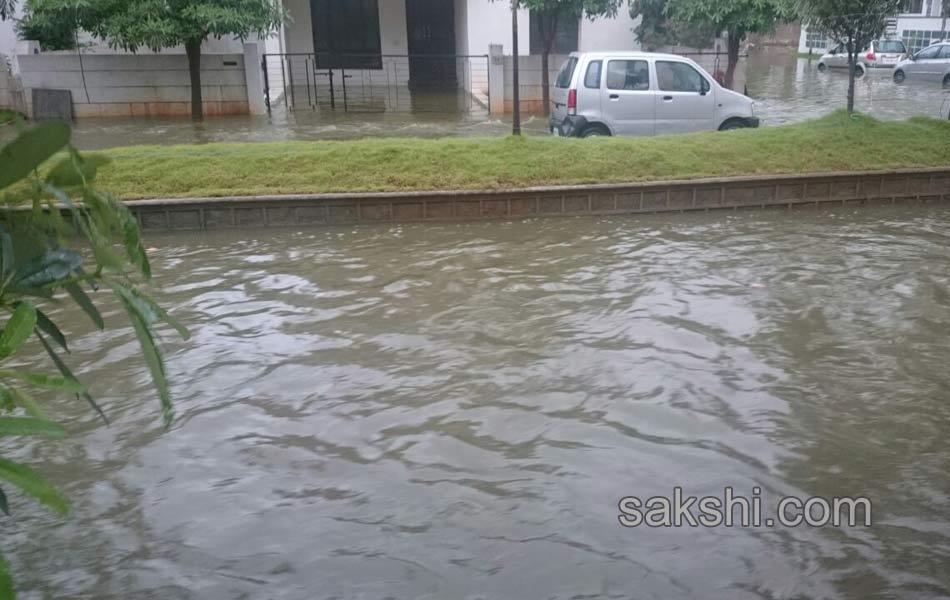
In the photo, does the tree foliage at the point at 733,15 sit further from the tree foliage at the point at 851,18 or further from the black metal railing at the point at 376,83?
the black metal railing at the point at 376,83

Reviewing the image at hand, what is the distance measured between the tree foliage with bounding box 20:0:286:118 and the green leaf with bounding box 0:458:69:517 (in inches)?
623

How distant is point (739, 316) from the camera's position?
22.7 feet

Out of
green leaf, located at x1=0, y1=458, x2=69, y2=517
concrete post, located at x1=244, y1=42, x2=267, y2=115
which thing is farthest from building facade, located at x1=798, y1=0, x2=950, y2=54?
green leaf, located at x1=0, y1=458, x2=69, y2=517

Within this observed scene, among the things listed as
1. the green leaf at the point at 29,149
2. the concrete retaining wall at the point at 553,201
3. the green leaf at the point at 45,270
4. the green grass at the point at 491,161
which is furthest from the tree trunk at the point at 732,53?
the green leaf at the point at 29,149

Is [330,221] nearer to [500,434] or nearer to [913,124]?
[500,434]

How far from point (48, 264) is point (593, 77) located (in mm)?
12400

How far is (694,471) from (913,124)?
35.6ft

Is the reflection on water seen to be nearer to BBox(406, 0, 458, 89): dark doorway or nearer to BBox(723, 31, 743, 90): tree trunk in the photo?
BBox(723, 31, 743, 90): tree trunk

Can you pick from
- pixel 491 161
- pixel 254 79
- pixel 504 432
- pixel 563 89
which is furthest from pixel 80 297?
pixel 254 79

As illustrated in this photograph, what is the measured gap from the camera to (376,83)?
24219mm

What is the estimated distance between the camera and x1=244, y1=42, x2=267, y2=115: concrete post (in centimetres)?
1838

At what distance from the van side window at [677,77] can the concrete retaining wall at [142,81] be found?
936cm

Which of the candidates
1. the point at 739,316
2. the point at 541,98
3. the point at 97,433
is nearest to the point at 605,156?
the point at 739,316

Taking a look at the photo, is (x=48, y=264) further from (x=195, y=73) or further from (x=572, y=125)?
(x=195, y=73)
